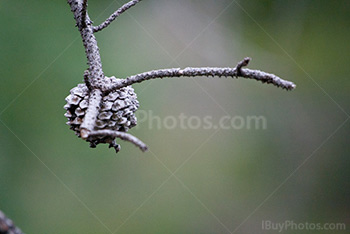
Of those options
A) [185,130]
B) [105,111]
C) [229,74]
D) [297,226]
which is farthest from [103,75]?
[297,226]

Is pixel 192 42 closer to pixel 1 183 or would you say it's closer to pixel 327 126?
pixel 327 126

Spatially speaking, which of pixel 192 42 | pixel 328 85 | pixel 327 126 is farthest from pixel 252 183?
pixel 192 42

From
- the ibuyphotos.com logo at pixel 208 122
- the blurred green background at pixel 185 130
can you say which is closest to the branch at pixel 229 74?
the blurred green background at pixel 185 130

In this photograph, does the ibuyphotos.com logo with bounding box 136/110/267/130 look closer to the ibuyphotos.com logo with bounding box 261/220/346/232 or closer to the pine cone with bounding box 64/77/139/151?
the ibuyphotos.com logo with bounding box 261/220/346/232

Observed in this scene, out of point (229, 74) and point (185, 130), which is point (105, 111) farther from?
point (185, 130)

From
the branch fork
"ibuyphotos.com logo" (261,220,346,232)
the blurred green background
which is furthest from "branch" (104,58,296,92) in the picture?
"ibuyphotos.com logo" (261,220,346,232)

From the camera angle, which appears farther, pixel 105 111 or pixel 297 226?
pixel 297 226
